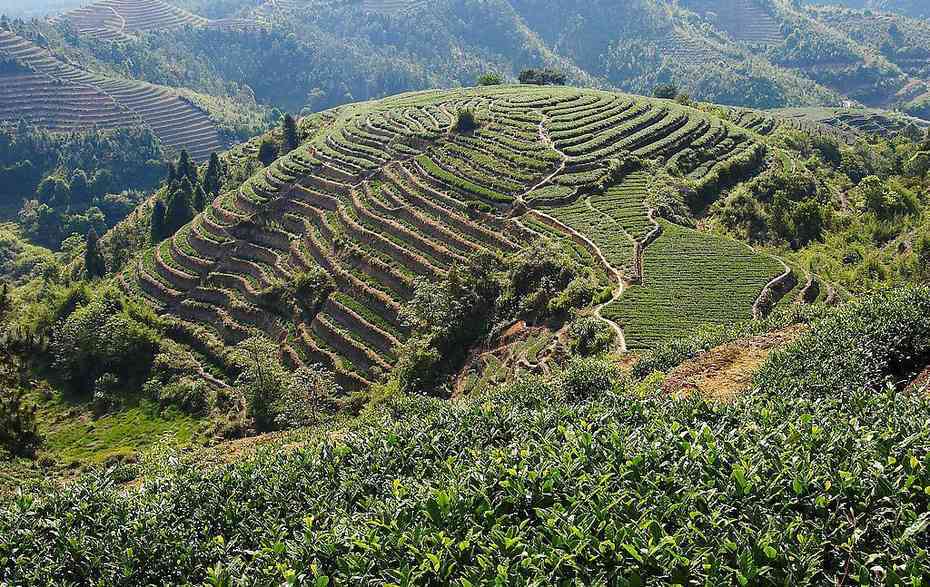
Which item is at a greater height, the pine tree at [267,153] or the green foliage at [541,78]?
the green foliage at [541,78]

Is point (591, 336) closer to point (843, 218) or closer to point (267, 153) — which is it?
point (843, 218)

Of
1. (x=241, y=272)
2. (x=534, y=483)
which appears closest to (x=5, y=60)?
(x=241, y=272)

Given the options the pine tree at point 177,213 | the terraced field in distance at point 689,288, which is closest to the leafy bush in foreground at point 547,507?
the terraced field in distance at point 689,288

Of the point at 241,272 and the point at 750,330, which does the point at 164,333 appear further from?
the point at 750,330

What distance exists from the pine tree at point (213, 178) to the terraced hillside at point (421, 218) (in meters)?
13.0

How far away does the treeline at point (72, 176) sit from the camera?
409 ft

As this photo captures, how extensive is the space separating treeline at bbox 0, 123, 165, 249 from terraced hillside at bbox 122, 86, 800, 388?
232ft

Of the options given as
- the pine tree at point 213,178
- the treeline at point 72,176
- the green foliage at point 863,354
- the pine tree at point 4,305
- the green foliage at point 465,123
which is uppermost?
the green foliage at point 863,354

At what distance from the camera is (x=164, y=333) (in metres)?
58.4

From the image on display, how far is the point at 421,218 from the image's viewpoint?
58656 mm

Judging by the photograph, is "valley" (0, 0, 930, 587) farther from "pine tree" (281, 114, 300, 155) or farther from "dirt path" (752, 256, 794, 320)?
"pine tree" (281, 114, 300, 155)

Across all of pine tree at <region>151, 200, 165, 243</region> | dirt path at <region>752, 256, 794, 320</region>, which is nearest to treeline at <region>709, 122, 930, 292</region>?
dirt path at <region>752, 256, 794, 320</region>

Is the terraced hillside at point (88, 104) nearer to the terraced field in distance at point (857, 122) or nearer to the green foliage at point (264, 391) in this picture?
the green foliage at point (264, 391)

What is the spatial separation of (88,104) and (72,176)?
32.5m
